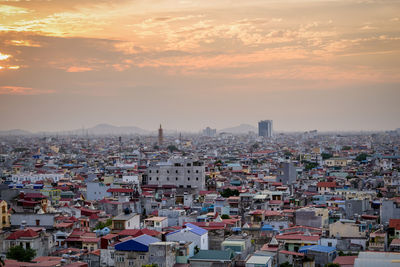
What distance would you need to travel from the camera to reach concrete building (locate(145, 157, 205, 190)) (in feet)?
148

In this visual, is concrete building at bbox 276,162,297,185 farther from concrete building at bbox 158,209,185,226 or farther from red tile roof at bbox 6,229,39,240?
red tile roof at bbox 6,229,39,240

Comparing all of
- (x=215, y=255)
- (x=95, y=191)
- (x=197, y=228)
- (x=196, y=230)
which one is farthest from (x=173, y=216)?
(x=95, y=191)

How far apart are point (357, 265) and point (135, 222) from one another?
9757 mm

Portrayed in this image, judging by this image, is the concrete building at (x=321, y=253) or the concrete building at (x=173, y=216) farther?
the concrete building at (x=173, y=216)

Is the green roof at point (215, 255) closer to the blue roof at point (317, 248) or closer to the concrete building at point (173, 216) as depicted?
the blue roof at point (317, 248)

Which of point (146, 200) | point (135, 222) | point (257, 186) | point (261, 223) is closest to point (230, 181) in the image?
point (257, 186)

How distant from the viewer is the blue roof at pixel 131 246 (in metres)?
20.2

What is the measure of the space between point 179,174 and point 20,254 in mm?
24802

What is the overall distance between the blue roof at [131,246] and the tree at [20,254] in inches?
120

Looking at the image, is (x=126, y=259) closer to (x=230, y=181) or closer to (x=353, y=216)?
(x=353, y=216)

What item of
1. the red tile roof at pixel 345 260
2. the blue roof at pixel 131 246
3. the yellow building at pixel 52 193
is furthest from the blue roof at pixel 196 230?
the yellow building at pixel 52 193

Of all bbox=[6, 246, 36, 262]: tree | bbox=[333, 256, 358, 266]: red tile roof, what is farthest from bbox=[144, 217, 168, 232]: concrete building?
bbox=[333, 256, 358, 266]: red tile roof

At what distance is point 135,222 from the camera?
2575 centimetres

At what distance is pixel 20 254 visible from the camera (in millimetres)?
21078
